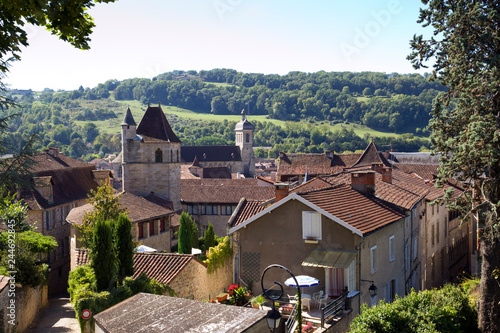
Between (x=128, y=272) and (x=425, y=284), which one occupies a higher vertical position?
(x=128, y=272)

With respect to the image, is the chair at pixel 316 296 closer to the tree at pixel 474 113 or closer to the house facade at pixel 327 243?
the house facade at pixel 327 243

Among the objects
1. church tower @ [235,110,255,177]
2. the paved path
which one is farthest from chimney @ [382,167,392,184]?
church tower @ [235,110,255,177]

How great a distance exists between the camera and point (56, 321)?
71.1ft

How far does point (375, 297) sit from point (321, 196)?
452 cm

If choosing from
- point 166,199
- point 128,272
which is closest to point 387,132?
point 166,199

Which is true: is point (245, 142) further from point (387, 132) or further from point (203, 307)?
point (203, 307)

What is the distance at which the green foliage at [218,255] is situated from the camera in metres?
22.7

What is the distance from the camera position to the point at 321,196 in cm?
2177

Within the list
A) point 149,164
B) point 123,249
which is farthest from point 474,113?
point 149,164

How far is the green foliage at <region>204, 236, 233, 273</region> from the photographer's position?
22.7 meters

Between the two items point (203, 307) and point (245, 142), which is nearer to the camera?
point (203, 307)

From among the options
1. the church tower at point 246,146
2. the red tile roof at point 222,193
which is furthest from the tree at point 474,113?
the church tower at point 246,146

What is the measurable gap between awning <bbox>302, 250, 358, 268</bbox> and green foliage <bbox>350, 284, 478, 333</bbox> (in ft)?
11.1

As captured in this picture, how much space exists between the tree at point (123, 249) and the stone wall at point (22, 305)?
362cm
